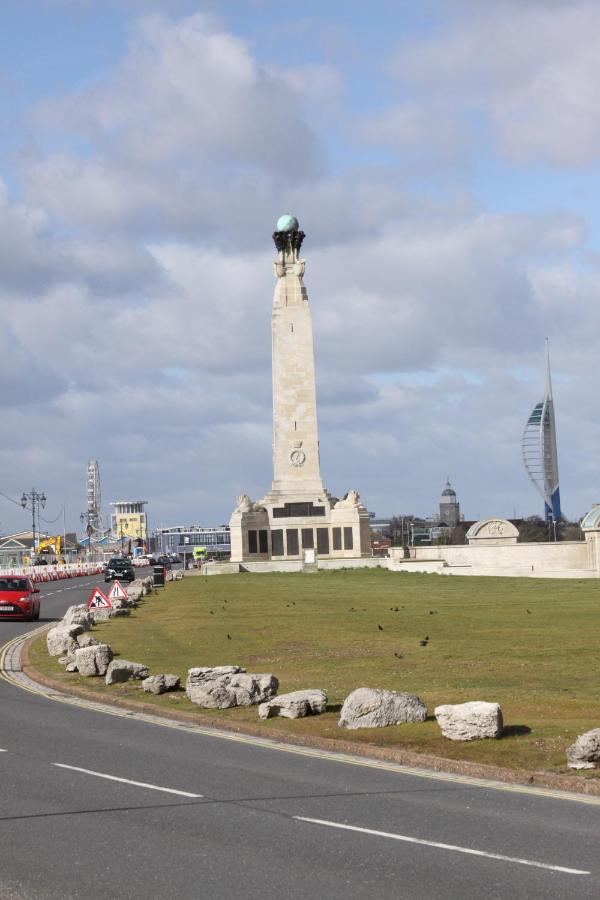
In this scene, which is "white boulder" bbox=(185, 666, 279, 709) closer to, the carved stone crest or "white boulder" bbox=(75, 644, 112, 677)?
"white boulder" bbox=(75, 644, 112, 677)

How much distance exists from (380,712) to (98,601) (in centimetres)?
2488

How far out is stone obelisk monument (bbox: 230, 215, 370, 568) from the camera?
89250 mm

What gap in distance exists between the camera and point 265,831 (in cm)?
1044

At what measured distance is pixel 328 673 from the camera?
23.2m

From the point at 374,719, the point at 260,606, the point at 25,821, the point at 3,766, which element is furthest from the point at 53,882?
the point at 260,606

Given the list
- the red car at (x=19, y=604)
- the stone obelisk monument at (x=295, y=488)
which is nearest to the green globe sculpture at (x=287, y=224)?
the stone obelisk monument at (x=295, y=488)

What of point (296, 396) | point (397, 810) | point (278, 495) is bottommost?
point (397, 810)

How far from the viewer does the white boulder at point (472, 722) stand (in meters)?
14.6

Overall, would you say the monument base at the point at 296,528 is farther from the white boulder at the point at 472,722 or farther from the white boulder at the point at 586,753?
the white boulder at the point at 586,753

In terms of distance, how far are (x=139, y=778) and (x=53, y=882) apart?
4.30 metres

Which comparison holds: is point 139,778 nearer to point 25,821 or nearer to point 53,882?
point 25,821

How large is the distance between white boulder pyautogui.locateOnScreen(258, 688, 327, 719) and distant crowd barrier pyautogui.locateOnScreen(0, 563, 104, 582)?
62897 mm

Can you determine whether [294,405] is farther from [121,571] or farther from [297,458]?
[121,571]

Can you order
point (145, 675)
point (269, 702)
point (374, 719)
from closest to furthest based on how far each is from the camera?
point (374, 719)
point (269, 702)
point (145, 675)
